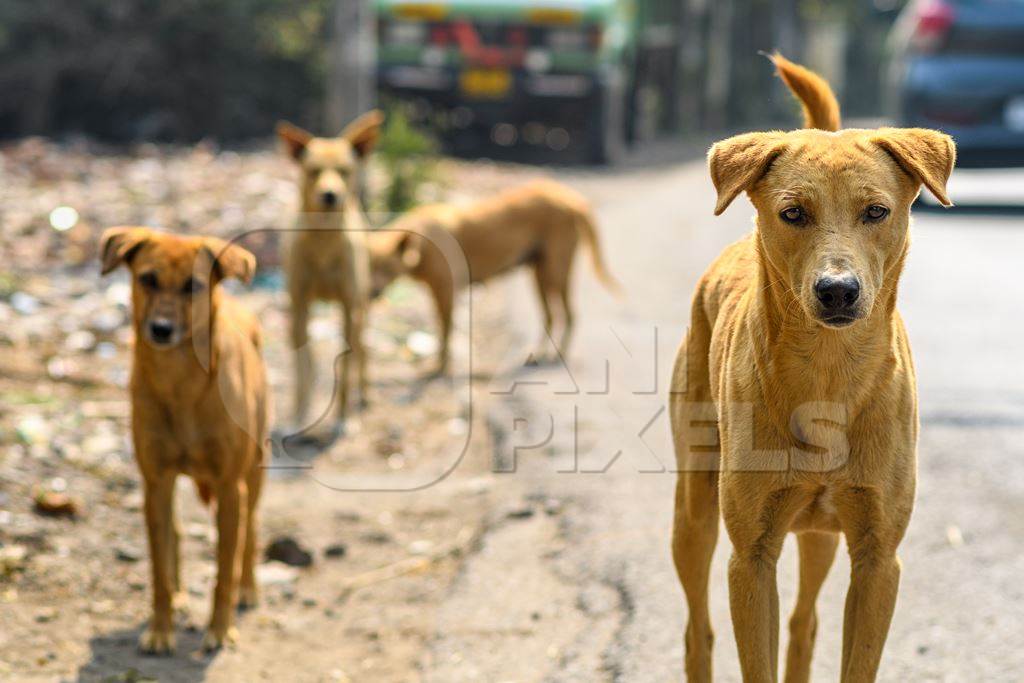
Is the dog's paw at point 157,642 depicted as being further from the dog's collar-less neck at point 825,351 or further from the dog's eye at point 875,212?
the dog's eye at point 875,212

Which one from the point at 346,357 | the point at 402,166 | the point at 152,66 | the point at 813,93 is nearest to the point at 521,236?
the point at 346,357

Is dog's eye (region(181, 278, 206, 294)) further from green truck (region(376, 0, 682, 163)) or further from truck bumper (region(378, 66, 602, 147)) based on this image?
truck bumper (region(378, 66, 602, 147))

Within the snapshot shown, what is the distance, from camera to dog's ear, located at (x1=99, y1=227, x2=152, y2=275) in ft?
17.7

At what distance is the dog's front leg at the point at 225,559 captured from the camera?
5414 mm

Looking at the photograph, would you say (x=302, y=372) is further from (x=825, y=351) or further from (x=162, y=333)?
(x=825, y=351)

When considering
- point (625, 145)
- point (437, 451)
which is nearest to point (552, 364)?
point (437, 451)

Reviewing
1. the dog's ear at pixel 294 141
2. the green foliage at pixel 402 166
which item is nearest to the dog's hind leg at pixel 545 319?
the dog's ear at pixel 294 141

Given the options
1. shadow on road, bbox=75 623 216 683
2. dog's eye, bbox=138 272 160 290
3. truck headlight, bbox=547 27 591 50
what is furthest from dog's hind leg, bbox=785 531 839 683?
truck headlight, bbox=547 27 591 50

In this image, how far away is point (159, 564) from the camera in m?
5.33

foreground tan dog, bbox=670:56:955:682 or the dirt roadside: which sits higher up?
foreground tan dog, bbox=670:56:955:682

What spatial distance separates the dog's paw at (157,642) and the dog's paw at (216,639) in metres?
0.13

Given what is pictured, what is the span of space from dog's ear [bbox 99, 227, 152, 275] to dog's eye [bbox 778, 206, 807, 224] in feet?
8.60

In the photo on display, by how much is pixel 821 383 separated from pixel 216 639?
261 cm

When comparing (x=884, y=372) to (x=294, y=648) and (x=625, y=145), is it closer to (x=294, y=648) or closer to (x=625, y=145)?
(x=294, y=648)
